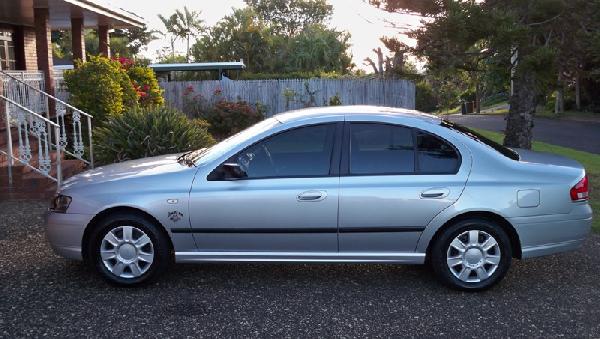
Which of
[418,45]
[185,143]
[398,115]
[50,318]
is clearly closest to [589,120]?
[418,45]

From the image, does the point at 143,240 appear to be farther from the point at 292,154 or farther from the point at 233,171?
the point at 292,154

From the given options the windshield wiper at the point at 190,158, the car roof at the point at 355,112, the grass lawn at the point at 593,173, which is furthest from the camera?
the grass lawn at the point at 593,173

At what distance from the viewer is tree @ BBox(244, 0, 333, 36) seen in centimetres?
6650

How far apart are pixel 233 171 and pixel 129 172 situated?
40.9 inches

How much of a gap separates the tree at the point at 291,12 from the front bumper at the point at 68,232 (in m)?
62.7

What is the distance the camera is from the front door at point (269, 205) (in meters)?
4.92

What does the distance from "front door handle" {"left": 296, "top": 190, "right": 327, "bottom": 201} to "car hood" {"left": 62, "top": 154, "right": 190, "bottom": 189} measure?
3.31ft

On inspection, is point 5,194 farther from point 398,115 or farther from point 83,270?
point 398,115

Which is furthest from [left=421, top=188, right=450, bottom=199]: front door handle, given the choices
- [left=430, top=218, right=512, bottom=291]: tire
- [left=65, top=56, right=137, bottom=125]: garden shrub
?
[left=65, top=56, right=137, bottom=125]: garden shrub

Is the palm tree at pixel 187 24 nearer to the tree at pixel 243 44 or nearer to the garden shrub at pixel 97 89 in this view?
the tree at pixel 243 44

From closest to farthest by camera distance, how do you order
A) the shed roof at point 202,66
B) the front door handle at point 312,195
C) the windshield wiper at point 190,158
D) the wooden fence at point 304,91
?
1. the front door handle at point 312,195
2. the windshield wiper at point 190,158
3. the wooden fence at point 304,91
4. the shed roof at point 202,66

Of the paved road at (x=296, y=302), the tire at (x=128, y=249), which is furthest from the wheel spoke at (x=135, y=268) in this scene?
the paved road at (x=296, y=302)

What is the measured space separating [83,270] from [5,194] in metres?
3.81

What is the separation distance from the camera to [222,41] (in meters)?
44.2
